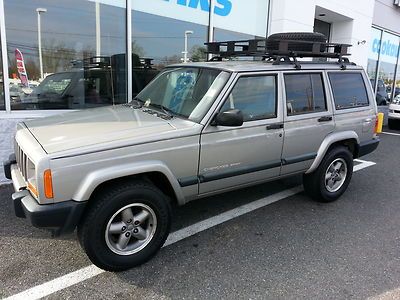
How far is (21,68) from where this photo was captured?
221 inches

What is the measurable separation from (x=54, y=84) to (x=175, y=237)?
12.3ft

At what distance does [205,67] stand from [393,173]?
169 inches

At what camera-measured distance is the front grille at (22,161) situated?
3044 mm

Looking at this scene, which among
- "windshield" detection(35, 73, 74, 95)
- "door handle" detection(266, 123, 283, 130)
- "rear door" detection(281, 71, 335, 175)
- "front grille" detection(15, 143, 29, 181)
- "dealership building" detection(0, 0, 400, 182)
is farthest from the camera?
"windshield" detection(35, 73, 74, 95)

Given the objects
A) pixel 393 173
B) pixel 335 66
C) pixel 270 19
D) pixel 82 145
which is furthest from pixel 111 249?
pixel 270 19

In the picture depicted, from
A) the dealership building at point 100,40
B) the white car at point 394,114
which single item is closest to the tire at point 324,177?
the dealership building at point 100,40

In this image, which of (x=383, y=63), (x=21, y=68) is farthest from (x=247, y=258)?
(x=383, y=63)

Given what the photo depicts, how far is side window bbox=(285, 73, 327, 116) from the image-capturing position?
4.08 meters

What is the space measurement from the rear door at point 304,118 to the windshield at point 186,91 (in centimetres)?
91

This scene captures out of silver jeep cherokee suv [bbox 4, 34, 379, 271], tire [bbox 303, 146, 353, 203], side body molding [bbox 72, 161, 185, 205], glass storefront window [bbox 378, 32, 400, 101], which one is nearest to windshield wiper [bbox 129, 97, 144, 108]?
silver jeep cherokee suv [bbox 4, 34, 379, 271]

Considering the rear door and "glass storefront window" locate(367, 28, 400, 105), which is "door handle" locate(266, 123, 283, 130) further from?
"glass storefront window" locate(367, 28, 400, 105)

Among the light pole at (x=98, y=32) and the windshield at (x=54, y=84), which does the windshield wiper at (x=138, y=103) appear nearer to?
the windshield at (x=54, y=84)

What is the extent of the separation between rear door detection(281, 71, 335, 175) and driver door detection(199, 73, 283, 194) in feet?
0.49

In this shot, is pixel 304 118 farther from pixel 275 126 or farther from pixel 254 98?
pixel 254 98
